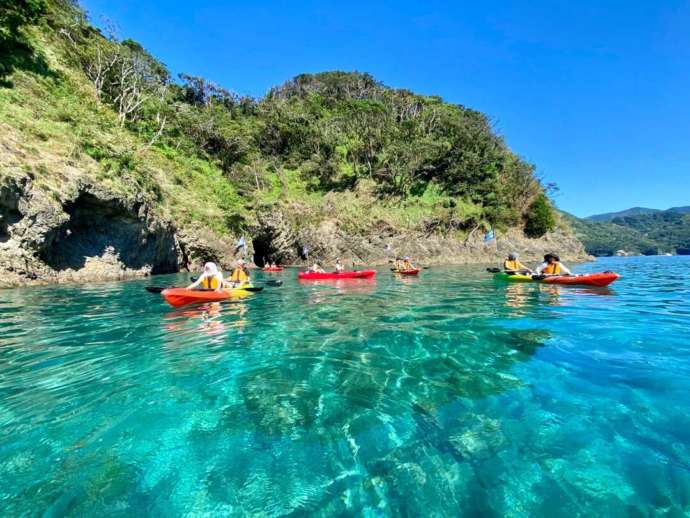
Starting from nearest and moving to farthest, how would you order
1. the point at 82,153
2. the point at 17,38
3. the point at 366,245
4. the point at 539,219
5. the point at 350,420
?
1. the point at 350,420
2. the point at 82,153
3. the point at 17,38
4. the point at 366,245
5. the point at 539,219

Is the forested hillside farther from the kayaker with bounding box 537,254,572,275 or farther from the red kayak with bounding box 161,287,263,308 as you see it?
the kayaker with bounding box 537,254,572,275

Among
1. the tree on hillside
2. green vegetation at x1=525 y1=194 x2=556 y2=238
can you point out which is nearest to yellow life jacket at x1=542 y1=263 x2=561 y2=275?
the tree on hillside

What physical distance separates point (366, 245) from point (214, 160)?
2019 centimetres

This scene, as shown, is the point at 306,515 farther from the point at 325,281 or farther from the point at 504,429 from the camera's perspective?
the point at 325,281

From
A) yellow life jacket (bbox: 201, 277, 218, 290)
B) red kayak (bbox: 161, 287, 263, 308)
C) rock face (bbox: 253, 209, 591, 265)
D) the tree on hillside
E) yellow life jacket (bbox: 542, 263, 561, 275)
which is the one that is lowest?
red kayak (bbox: 161, 287, 263, 308)

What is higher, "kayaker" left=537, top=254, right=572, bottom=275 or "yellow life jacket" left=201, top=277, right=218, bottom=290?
"kayaker" left=537, top=254, right=572, bottom=275

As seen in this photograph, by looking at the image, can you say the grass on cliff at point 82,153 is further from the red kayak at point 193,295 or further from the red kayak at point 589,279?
the red kayak at point 589,279

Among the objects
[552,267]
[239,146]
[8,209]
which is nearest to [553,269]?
[552,267]

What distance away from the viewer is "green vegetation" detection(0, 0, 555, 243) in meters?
22.2

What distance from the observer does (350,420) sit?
3.74 metres

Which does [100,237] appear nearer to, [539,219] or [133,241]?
[133,241]

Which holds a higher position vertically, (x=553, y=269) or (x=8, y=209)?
(x=8, y=209)

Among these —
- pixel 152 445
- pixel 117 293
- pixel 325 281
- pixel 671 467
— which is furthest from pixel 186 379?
pixel 325 281

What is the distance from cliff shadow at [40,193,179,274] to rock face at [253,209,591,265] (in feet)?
45.0
